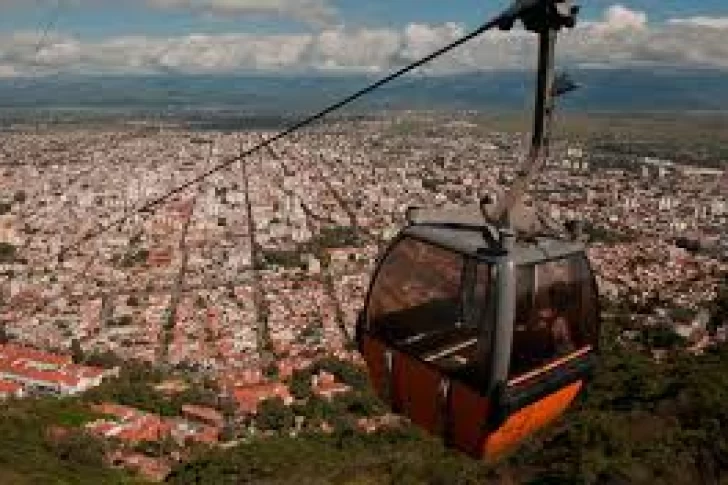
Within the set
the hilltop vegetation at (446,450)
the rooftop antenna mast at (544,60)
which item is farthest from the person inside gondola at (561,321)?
the hilltop vegetation at (446,450)

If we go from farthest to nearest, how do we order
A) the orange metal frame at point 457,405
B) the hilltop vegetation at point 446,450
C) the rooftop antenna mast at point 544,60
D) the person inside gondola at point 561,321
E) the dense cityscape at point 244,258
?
the dense cityscape at point 244,258
the hilltop vegetation at point 446,450
the person inside gondola at point 561,321
the orange metal frame at point 457,405
the rooftop antenna mast at point 544,60

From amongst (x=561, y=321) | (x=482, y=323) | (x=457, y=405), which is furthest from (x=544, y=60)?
(x=457, y=405)

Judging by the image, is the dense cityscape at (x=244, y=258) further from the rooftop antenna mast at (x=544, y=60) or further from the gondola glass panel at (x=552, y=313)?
the rooftop antenna mast at (x=544, y=60)

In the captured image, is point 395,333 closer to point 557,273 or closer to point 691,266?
point 557,273

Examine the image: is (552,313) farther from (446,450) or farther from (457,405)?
(446,450)

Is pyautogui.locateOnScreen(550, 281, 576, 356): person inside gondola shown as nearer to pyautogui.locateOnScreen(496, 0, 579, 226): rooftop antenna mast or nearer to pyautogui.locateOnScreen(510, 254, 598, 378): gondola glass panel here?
pyautogui.locateOnScreen(510, 254, 598, 378): gondola glass panel

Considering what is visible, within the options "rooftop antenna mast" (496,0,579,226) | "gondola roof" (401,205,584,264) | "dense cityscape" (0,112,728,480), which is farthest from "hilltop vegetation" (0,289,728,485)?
"rooftop antenna mast" (496,0,579,226)

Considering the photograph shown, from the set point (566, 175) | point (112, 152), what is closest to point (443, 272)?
point (566, 175)
